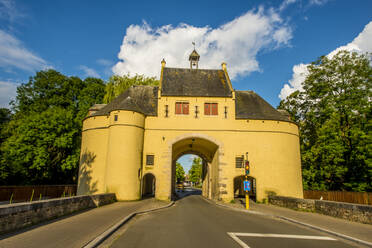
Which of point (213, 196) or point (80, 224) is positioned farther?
point (213, 196)

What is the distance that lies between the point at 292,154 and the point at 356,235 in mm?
15767

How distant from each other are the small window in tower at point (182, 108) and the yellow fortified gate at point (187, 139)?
10cm

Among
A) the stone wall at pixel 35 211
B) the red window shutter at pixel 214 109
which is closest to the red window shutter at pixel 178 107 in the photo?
the red window shutter at pixel 214 109

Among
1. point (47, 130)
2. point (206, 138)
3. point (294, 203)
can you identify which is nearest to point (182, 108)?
point (206, 138)

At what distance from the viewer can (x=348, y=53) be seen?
25422 millimetres

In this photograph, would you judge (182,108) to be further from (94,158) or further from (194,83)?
(94,158)

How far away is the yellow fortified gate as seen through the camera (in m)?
21.4

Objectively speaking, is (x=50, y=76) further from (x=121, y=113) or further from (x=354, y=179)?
(x=354, y=179)

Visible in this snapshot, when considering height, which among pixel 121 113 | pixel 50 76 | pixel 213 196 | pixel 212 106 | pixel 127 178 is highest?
pixel 50 76

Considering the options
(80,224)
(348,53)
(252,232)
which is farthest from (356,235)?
(348,53)

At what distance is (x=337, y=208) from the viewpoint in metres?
12.6

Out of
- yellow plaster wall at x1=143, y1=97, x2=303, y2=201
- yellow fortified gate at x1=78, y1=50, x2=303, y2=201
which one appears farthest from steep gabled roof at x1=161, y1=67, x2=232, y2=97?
yellow plaster wall at x1=143, y1=97, x2=303, y2=201

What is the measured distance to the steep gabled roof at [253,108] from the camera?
2367 centimetres

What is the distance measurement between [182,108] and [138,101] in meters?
4.76
